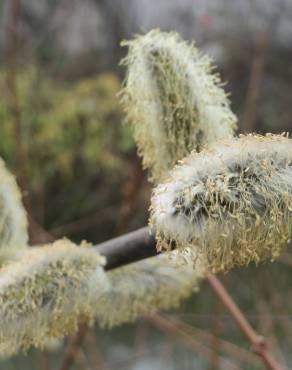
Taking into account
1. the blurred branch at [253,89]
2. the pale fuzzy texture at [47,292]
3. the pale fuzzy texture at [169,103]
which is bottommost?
the pale fuzzy texture at [47,292]

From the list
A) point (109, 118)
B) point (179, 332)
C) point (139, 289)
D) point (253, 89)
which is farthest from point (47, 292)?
point (109, 118)

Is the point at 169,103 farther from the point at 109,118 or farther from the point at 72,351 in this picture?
the point at 109,118

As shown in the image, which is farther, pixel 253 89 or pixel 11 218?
pixel 253 89

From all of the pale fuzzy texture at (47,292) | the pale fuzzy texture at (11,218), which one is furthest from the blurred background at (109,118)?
the pale fuzzy texture at (47,292)

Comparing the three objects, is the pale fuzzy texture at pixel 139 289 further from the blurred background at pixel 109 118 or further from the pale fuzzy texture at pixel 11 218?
the blurred background at pixel 109 118

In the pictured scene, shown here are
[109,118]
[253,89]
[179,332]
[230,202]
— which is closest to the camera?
[230,202]

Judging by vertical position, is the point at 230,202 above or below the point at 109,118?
below
